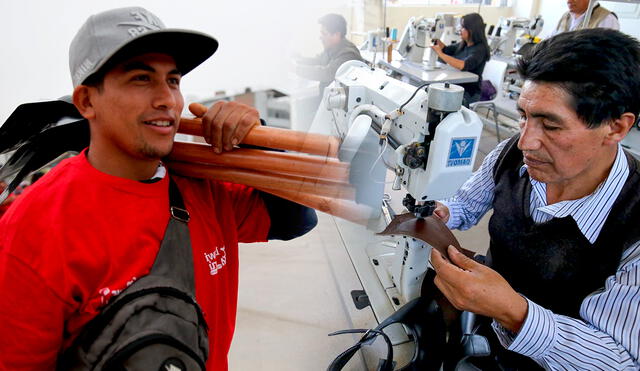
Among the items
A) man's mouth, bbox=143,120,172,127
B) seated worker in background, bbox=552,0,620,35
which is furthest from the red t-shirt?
seated worker in background, bbox=552,0,620,35

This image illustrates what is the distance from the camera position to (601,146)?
102 cm

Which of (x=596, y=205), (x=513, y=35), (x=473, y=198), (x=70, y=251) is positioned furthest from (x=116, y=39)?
(x=513, y=35)

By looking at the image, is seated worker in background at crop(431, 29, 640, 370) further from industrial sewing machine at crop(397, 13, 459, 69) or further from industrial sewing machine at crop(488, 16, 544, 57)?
industrial sewing machine at crop(488, 16, 544, 57)

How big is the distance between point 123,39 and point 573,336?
44.2 inches

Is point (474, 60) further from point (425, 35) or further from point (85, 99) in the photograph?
point (85, 99)

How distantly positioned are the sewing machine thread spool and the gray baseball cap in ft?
1.95

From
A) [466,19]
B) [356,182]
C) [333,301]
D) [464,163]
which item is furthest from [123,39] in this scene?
[466,19]

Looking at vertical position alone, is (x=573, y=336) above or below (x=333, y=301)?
above

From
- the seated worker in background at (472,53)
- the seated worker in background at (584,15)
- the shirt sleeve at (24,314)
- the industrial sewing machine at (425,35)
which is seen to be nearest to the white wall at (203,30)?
the shirt sleeve at (24,314)

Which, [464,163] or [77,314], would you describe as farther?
[464,163]

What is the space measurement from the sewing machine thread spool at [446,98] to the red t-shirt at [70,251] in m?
0.65

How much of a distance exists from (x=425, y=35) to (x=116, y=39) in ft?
11.9

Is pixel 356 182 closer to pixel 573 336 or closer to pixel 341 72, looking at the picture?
pixel 573 336

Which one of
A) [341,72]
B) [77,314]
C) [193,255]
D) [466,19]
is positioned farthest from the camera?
[466,19]
